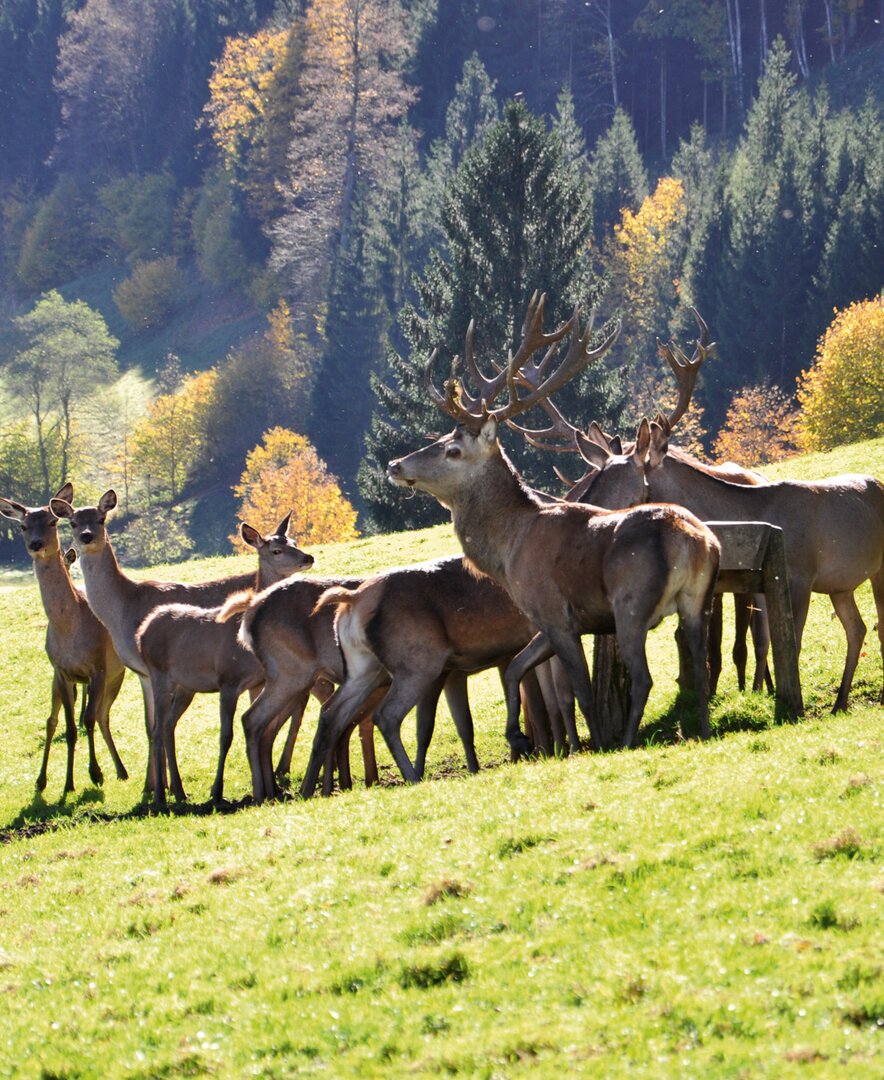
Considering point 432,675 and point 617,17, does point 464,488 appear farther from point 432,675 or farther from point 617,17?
point 617,17

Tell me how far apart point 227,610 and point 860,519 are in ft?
18.8

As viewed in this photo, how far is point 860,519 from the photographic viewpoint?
44.3 feet

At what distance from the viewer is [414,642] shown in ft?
40.7

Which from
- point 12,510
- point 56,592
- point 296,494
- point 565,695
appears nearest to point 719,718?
point 565,695

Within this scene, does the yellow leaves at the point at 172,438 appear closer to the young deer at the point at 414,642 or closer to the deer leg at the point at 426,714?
the young deer at the point at 414,642

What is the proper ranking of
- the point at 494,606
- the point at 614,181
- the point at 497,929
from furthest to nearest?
the point at 614,181, the point at 494,606, the point at 497,929

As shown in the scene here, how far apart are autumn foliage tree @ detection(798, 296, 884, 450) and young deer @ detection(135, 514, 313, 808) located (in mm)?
47739

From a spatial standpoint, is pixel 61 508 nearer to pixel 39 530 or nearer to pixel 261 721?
pixel 39 530

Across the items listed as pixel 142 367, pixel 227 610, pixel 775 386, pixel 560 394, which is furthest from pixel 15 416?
pixel 227 610

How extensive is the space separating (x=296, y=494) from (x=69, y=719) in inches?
2227

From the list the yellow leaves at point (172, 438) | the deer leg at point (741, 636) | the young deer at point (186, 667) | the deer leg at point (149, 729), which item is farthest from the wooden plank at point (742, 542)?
the yellow leaves at point (172, 438)

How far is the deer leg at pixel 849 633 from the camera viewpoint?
1314 cm

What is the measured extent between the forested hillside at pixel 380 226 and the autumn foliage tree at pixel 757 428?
0.59ft

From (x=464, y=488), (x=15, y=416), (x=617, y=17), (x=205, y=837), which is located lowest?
(x=205, y=837)
